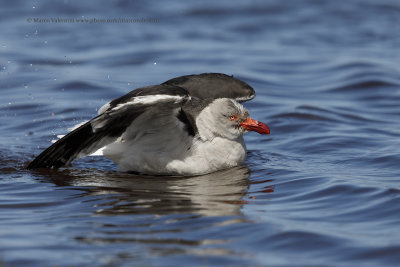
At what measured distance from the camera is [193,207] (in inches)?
257

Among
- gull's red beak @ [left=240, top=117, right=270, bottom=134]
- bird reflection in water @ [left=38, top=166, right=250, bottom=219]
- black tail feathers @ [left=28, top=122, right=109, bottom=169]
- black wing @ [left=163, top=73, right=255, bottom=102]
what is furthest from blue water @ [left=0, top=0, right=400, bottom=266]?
black wing @ [left=163, top=73, right=255, bottom=102]

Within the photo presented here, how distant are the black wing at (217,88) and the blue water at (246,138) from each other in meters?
0.80

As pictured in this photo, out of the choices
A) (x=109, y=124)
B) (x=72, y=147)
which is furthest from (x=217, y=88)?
(x=72, y=147)

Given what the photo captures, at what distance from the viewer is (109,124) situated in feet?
23.4

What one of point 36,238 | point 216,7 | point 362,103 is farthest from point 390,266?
point 216,7

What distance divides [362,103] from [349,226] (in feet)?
18.5

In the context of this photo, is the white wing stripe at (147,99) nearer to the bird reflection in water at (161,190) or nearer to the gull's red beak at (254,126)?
the bird reflection in water at (161,190)

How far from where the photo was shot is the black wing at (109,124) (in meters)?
6.74

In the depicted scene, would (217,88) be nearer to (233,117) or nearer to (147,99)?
(233,117)

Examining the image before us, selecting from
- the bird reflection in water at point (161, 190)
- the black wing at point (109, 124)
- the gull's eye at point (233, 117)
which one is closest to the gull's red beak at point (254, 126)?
the gull's eye at point (233, 117)

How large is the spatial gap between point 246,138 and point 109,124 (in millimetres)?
2875

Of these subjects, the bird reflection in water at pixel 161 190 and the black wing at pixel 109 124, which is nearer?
the bird reflection in water at pixel 161 190

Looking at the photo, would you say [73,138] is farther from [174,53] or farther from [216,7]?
[216,7]

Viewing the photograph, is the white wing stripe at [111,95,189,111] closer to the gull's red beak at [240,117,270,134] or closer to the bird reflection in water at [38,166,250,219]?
the bird reflection in water at [38,166,250,219]
